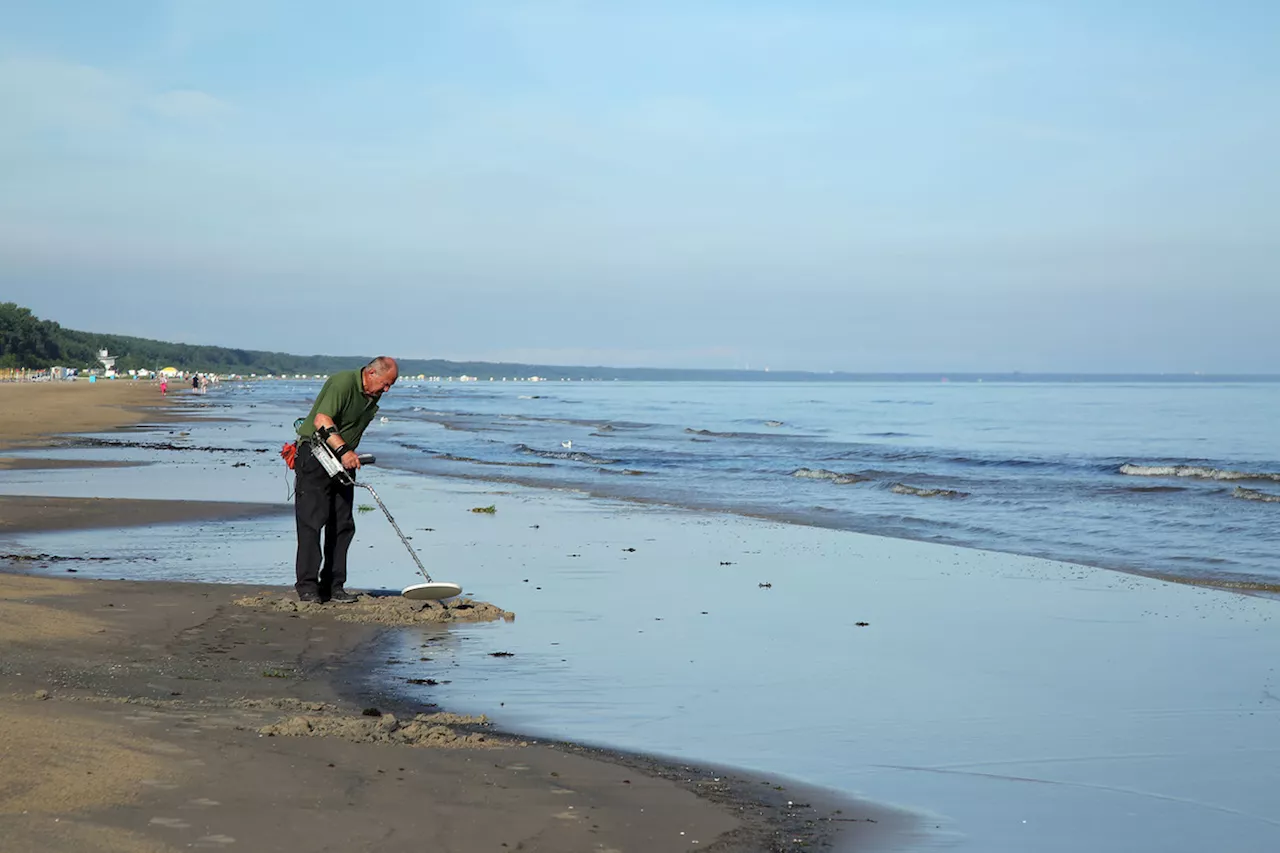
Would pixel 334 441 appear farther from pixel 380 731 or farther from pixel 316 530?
pixel 380 731

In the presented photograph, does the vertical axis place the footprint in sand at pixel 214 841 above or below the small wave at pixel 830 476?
above

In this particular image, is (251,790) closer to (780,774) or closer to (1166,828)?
(780,774)

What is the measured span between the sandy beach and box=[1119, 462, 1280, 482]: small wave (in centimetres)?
2412

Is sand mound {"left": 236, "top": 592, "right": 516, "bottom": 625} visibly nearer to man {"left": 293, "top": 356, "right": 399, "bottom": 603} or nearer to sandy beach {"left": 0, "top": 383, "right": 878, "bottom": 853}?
man {"left": 293, "top": 356, "right": 399, "bottom": 603}

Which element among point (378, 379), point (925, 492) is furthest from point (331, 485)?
point (925, 492)

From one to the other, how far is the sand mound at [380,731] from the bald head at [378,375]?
4245 mm

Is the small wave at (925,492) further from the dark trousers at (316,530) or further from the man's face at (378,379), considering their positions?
the dark trousers at (316,530)

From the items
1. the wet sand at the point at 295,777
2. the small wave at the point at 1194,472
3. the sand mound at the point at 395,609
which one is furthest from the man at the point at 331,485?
the small wave at the point at 1194,472

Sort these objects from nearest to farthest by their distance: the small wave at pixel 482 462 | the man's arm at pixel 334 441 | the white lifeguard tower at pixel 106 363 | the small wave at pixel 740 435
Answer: the man's arm at pixel 334 441, the small wave at pixel 482 462, the small wave at pixel 740 435, the white lifeguard tower at pixel 106 363

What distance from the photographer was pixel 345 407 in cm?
993

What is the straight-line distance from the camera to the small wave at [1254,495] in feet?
73.1

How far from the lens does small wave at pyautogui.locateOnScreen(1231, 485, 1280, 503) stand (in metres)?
22.3

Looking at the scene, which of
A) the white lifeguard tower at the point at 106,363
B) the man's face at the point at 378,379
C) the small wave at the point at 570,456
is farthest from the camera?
the white lifeguard tower at the point at 106,363

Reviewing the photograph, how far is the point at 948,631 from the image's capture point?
9141 millimetres
